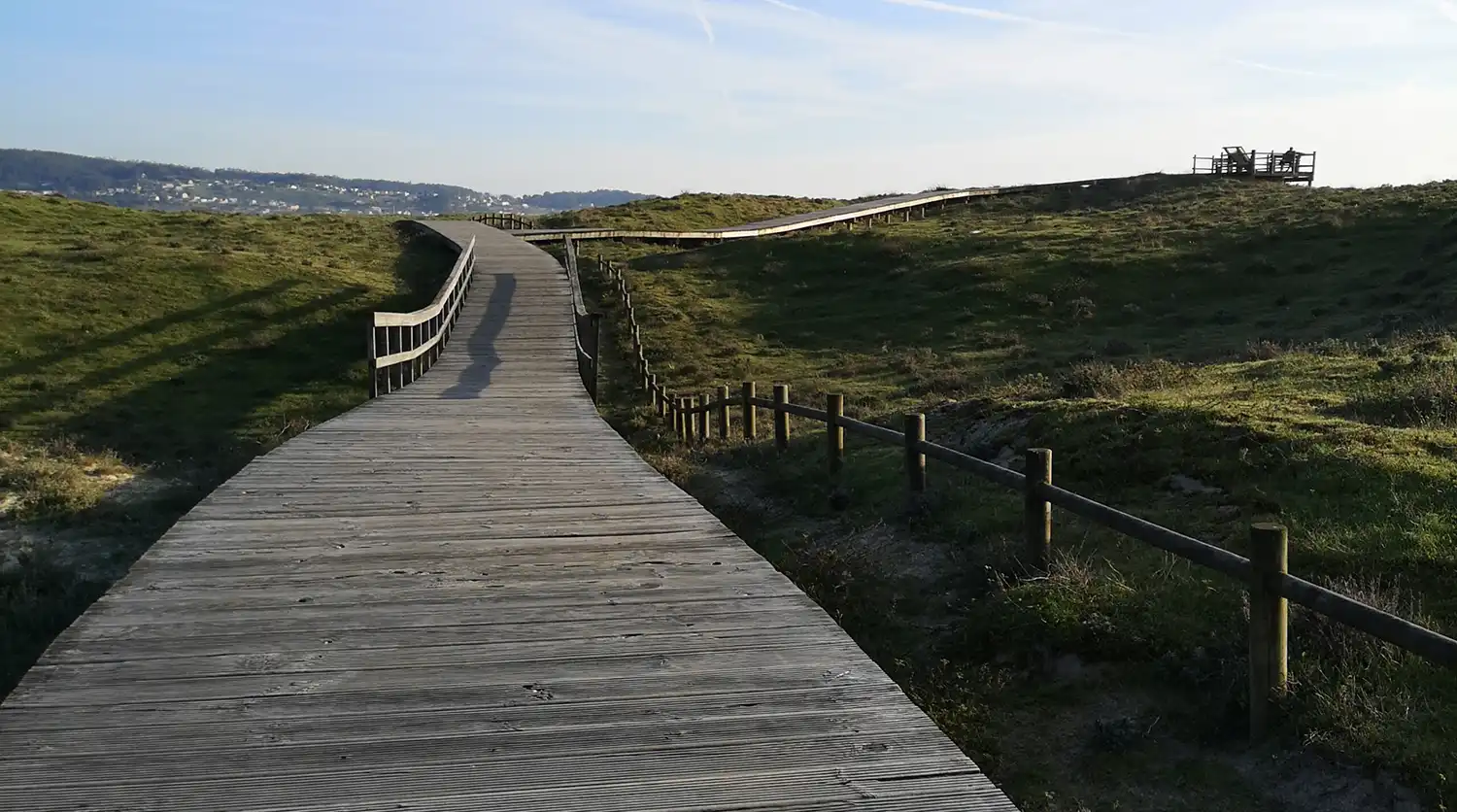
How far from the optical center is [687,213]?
6047cm

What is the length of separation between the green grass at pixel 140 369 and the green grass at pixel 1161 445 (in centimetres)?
661

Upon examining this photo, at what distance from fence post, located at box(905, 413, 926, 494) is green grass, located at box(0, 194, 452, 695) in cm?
755

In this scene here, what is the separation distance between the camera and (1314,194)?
47.2 metres

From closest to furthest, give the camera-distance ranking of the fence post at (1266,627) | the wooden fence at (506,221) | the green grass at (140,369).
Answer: the fence post at (1266,627) < the green grass at (140,369) < the wooden fence at (506,221)

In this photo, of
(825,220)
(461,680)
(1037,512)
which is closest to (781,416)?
(1037,512)

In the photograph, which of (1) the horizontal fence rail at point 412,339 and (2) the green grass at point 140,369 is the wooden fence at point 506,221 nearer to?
(2) the green grass at point 140,369

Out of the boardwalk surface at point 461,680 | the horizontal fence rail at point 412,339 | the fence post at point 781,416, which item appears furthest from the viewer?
the horizontal fence rail at point 412,339

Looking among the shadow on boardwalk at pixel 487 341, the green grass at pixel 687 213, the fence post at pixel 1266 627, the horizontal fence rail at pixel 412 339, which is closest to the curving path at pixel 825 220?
the green grass at pixel 687 213

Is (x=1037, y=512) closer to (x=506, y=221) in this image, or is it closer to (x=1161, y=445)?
(x=1161, y=445)

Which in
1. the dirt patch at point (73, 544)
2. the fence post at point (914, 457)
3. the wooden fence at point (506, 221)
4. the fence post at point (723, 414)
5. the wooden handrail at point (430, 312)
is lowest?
the dirt patch at point (73, 544)

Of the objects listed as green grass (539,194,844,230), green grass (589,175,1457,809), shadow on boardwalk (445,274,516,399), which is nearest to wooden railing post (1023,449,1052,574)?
green grass (589,175,1457,809)

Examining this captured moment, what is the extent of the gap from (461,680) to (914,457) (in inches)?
251

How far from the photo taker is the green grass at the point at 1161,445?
5590mm

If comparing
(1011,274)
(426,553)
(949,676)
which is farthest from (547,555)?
(1011,274)
